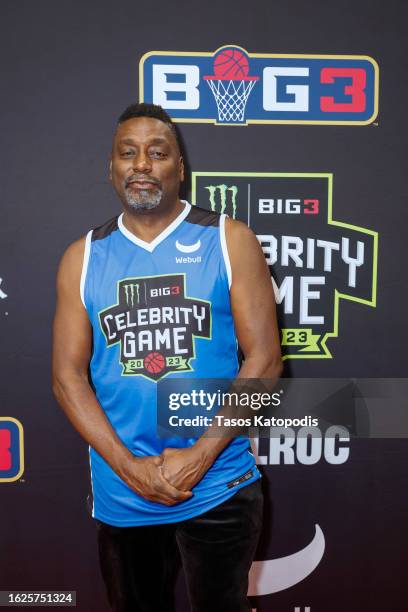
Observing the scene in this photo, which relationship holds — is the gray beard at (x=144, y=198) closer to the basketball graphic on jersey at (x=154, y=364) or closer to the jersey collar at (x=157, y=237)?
the jersey collar at (x=157, y=237)

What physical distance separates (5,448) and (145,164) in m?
1.12

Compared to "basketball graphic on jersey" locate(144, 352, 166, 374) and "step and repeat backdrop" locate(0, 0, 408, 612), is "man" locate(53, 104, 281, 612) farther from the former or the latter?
"step and repeat backdrop" locate(0, 0, 408, 612)

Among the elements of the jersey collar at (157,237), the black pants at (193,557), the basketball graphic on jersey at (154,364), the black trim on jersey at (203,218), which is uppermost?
the black trim on jersey at (203,218)

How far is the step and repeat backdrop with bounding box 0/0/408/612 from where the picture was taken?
1.99 metres

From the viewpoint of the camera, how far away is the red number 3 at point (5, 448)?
210 cm

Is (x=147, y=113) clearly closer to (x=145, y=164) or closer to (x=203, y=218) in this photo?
(x=145, y=164)

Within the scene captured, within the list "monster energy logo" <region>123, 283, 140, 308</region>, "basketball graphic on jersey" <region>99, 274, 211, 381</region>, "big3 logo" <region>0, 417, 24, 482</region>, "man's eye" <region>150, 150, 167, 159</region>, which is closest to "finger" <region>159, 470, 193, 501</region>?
"basketball graphic on jersey" <region>99, 274, 211, 381</region>

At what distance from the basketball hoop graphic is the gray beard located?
49cm

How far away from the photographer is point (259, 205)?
205 cm

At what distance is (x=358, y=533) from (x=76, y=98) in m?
1.81

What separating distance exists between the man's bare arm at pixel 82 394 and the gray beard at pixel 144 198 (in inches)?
7.9

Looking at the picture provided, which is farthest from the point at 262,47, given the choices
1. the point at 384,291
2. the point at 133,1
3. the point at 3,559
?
the point at 3,559

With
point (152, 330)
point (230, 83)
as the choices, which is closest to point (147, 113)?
point (230, 83)

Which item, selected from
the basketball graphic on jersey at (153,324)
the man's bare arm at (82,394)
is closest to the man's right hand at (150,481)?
the man's bare arm at (82,394)
